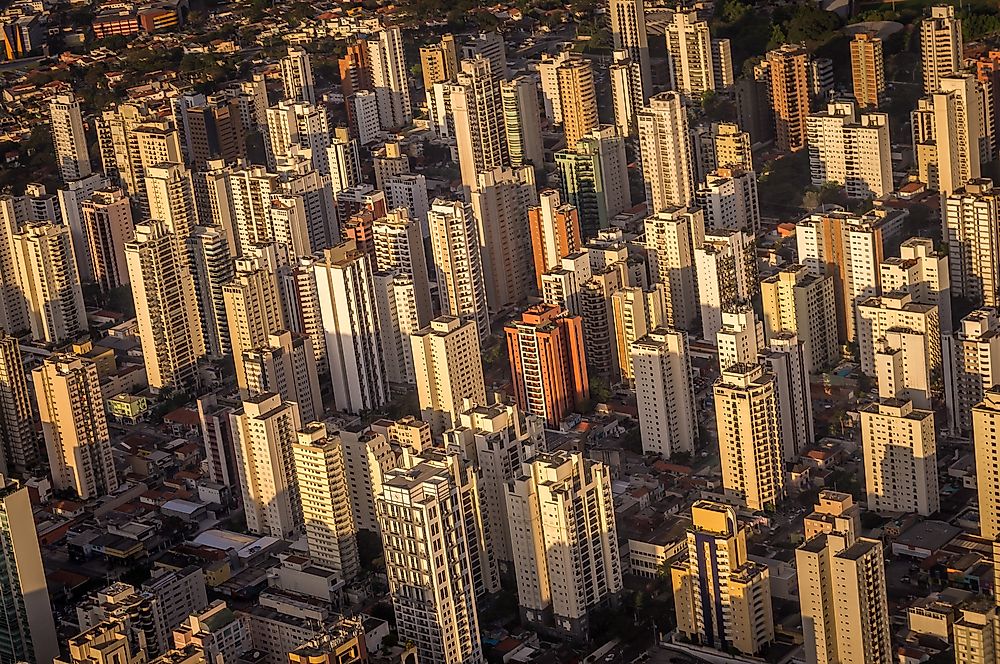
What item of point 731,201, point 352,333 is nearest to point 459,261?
point 352,333

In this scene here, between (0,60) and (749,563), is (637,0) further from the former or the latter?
(749,563)

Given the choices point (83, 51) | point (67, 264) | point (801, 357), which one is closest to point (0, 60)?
point (83, 51)

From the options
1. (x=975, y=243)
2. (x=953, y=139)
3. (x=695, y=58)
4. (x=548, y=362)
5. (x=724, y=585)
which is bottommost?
(x=724, y=585)

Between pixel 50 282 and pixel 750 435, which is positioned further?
pixel 50 282

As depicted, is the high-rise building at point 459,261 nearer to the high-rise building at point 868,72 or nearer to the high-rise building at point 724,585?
the high-rise building at point 724,585

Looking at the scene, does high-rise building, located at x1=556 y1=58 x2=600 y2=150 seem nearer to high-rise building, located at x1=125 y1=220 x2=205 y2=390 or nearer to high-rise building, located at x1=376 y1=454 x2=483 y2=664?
high-rise building, located at x1=125 y1=220 x2=205 y2=390

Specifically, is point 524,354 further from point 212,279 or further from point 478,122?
point 478,122
